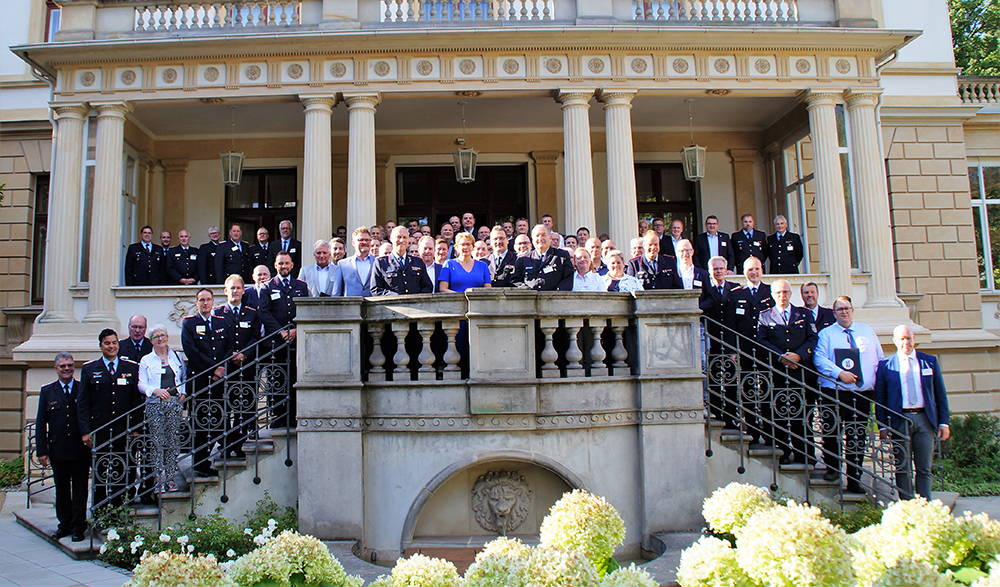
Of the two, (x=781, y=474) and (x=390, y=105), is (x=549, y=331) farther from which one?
(x=390, y=105)

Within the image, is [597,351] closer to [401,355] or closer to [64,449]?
[401,355]

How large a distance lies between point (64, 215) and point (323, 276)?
288 inches

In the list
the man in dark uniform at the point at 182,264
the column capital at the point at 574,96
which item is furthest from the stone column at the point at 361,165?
the column capital at the point at 574,96

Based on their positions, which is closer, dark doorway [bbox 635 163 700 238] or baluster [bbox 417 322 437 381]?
baluster [bbox 417 322 437 381]

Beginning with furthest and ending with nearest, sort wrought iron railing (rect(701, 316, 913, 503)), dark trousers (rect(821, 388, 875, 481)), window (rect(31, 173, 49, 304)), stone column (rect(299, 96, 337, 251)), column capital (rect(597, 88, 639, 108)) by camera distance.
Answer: window (rect(31, 173, 49, 304)), column capital (rect(597, 88, 639, 108)), stone column (rect(299, 96, 337, 251)), dark trousers (rect(821, 388, 875, 481)), wrought iron railing (rect(701, 316, 913, 503))

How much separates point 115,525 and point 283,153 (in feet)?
37.6

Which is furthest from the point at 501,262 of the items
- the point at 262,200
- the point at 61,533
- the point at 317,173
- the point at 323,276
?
the point at 262,200

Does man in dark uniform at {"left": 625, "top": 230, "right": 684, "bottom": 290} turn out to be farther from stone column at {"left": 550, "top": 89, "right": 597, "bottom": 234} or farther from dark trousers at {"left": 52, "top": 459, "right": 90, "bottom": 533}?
dark trousers at {"left": 52, "top": 459, "right": 90, "bottom": 533}

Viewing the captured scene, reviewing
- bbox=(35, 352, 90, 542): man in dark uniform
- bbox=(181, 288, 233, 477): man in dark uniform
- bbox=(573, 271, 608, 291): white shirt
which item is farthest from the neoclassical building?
bbox=(181, 288, 233, 477): man in dark uniform

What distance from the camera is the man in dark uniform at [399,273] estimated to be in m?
7.62

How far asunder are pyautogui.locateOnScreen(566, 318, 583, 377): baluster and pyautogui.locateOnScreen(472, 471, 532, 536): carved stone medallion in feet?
3.38

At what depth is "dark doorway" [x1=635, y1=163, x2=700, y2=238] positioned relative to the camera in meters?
17.2

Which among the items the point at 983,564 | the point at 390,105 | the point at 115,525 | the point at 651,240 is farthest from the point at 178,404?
Answer: the point at 390,105

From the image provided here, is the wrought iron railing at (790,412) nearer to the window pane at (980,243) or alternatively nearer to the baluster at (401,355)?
the baluster at (401,355)
